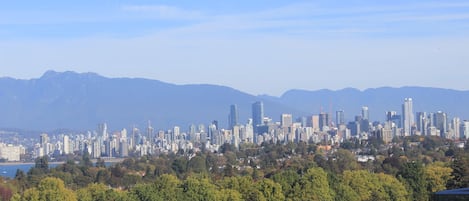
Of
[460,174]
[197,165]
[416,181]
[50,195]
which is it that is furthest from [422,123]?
[50,195]

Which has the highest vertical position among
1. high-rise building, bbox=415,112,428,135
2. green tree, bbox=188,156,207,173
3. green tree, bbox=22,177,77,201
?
high-rise building, bbox=415,112,428,135

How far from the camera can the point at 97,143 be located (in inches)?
6240

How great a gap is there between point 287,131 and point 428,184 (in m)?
116

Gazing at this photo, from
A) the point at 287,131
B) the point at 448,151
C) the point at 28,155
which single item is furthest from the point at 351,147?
the point at 28,155

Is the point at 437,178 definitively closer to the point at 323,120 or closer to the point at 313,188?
the point at 313,188

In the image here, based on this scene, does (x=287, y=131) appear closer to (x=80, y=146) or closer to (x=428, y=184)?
Answer: (x=80, y=146)

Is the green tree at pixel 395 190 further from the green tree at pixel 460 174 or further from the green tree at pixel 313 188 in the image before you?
the green tree at pixel 313 188

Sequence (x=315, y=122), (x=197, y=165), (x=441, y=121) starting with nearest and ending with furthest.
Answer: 1. (x=197, y=165)
2. (x=441, y=121)
3. (x=315, y=122)

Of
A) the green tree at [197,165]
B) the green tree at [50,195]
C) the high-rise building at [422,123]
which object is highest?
the high-rise building at [422,123]

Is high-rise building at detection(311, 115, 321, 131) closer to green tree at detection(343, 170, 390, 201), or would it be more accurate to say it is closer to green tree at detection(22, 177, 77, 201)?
green tree at detection(343, 170, 390, 201)

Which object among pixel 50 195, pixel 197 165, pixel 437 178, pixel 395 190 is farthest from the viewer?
pixel 197 165

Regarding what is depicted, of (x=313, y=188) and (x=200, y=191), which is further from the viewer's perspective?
(x=313, y=188)

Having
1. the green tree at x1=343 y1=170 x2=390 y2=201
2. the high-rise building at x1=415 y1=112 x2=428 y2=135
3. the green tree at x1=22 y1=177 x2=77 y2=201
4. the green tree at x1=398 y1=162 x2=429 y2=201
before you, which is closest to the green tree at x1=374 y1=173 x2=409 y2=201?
the green tree at x1=343 y1=170 x2=390 y2=201

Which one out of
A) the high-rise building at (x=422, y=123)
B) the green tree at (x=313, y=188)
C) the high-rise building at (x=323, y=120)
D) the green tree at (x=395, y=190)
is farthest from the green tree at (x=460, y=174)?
the high-rise building at (x=323, y=120)
